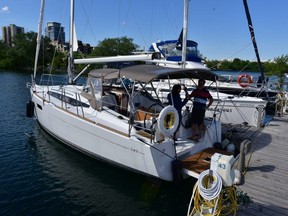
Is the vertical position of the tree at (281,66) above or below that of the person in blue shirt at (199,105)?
above

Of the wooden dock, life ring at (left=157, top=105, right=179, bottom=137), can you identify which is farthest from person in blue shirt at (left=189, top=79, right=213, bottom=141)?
the wooden dock

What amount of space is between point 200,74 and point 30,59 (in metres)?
76.7

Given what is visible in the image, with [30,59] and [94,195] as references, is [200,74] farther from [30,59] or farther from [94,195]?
[30,59]

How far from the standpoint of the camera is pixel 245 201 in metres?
5.39

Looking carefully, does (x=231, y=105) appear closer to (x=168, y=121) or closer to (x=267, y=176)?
(x=267, y=176)

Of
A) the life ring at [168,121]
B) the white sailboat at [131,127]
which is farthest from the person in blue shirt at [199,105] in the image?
the life ring at [168,121]

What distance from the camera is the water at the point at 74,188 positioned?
6.31 metres

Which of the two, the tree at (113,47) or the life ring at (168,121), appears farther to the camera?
the tree at (113,47)

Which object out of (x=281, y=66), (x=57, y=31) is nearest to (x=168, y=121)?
(x=57, y=31)

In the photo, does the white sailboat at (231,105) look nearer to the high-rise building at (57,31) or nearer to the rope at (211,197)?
the rope at (211,197)

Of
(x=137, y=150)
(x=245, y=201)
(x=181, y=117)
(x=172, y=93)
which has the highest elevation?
(x=172, y=93)

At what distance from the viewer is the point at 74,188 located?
7.31 meters

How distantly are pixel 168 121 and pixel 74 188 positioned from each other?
10.7 ft

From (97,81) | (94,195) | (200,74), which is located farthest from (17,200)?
(200,74)
